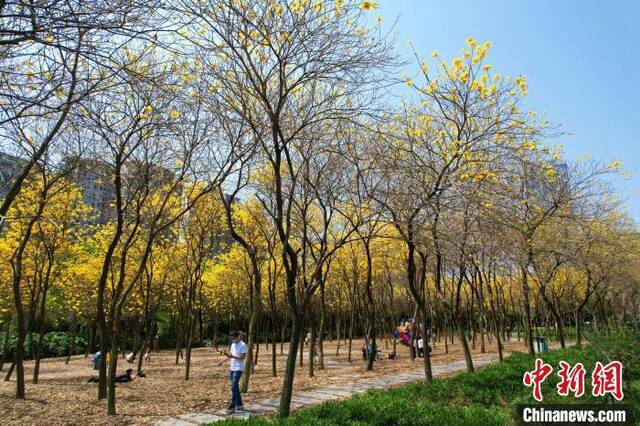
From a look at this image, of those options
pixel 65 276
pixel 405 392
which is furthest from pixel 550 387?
pixel 65 276

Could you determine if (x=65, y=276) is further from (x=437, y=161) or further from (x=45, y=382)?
(x=437, y=161)

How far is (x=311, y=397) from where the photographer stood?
8961 millimetres

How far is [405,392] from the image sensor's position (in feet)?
25.6

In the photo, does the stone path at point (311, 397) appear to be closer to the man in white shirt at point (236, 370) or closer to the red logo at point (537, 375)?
the man in white shirt at point (236, 370)

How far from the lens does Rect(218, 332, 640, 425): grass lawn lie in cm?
586

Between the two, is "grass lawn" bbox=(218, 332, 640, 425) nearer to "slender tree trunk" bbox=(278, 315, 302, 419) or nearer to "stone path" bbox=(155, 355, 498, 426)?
"slender tree trunk" bbox=(278, 315, 302, 419)

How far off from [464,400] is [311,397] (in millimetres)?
2885

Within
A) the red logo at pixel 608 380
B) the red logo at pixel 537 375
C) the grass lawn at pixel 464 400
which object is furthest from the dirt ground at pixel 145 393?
the red logo at pixel 608 380

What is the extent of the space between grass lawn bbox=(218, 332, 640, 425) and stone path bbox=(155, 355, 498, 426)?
123 centimetres

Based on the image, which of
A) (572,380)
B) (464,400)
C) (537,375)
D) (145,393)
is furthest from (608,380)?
(145,393)

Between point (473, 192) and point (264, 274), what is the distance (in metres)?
20.7

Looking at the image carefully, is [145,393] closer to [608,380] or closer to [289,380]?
[289,380]

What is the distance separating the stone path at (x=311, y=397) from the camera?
285 inches

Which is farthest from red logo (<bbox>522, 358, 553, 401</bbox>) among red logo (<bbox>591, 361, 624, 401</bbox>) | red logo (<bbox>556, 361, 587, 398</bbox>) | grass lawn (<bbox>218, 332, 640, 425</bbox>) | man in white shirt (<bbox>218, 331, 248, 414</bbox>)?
man in white shirt (<bbox>218, 331, 248, 414</bbox>)
